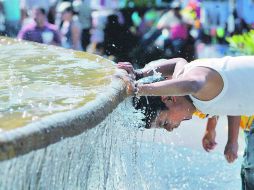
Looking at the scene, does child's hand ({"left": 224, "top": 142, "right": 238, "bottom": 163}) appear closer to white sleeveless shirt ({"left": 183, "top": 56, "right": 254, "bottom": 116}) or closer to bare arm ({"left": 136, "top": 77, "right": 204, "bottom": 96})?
white sleeveless shirt ({"left": 183, "top": 56, "right": 254, "bottom": 116})

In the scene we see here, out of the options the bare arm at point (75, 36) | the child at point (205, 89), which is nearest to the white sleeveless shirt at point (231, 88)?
the child at point (205, 89)

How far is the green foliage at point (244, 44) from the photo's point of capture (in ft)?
27.0

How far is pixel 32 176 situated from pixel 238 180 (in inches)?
143

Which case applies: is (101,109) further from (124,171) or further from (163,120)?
(124,171)

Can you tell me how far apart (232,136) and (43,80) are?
1.44m

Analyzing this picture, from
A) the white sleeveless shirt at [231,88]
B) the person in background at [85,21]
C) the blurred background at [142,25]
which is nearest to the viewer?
the white sleeveless shirt at [231,88]

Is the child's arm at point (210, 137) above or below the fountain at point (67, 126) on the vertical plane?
below

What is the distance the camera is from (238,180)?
6035 millimetres

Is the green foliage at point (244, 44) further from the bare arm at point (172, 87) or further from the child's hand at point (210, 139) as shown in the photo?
the bare arm at point (172, 87)

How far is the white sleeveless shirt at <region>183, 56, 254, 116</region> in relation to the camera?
3979mm

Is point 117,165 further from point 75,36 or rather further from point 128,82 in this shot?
point 75,36

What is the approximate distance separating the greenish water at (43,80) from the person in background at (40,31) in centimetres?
343

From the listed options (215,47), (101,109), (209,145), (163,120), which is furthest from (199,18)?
(101,109)

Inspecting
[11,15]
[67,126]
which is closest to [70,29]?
[11,15]
